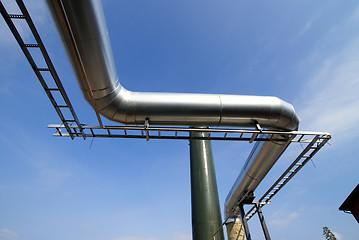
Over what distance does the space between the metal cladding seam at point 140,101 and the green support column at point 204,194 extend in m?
4.11

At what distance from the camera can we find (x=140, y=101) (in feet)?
17.1

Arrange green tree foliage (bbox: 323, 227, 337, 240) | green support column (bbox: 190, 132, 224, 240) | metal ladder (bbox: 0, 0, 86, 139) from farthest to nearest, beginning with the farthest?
green tree foliage (bbox: 323, 227, 337, 240)
green support column (bbox: 190, 132, 224, 240)
metal ladder (bbox: 0, 0, 86, 139)

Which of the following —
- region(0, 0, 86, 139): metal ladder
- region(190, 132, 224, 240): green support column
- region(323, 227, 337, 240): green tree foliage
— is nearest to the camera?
region(0, 0, 86, 139): metal ladder

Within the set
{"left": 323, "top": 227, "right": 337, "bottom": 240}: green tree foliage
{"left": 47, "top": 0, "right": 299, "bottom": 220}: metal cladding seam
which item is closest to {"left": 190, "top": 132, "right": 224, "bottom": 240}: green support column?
{"left": 47, "top": 0, "right": 299, "bottom": 220}: metal cladding seam

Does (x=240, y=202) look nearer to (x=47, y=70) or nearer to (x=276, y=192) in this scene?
(x=276, y=192)

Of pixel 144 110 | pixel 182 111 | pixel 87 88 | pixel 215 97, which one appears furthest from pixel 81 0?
pixel 215 97

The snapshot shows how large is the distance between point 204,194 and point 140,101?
7594 millimetres

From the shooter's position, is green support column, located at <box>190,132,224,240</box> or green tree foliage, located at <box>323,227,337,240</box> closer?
green support column, located at <box>190,132,224,240</box>

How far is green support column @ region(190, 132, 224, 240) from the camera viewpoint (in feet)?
32.0

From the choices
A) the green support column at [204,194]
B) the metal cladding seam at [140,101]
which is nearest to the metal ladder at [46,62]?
the metal cladding seam at [140,101]

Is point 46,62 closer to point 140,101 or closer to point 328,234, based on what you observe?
point 140,101

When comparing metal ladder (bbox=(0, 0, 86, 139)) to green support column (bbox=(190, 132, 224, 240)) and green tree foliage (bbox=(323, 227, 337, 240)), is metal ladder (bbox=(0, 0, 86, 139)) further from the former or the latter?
green tree foliage (bbox=(323, 227, 337, 240))

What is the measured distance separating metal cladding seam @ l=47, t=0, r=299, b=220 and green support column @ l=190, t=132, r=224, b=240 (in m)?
4.11

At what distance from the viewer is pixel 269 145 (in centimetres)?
640
